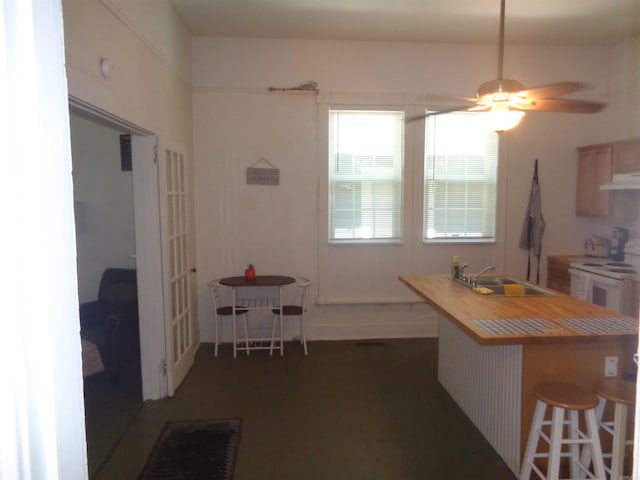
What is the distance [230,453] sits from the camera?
8.58 ft

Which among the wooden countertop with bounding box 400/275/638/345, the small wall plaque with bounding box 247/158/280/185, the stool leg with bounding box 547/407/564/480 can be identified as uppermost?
the small wall plaque with bounding box 247/158/280/185

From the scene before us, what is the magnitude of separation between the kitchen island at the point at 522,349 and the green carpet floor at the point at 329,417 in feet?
0.84

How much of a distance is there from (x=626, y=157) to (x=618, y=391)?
3.01 metres

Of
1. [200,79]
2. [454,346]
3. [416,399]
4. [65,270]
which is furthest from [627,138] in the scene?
[65,270]

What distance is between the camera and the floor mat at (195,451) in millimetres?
2424

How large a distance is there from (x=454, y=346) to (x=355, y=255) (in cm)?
167

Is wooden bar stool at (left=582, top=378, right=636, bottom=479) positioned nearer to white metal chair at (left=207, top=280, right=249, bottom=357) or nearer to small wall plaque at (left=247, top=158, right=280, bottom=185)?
white metal chair at (left=207, top=280, right=249, bottom=357)

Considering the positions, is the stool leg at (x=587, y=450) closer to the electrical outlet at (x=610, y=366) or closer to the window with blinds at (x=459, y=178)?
the electrical outlet at (x=610, y=366)

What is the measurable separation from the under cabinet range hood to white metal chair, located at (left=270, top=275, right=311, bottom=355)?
3.09 m

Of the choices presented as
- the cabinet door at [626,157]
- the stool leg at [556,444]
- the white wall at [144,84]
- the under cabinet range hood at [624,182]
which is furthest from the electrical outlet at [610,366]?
the white wall at [144,84]

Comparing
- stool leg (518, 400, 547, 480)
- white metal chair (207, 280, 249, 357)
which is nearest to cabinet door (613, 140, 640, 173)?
stool leg (518, 400, 547, 480)

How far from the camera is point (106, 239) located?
4320 millimetres

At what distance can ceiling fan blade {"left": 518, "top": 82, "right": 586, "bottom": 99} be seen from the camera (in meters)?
2.31

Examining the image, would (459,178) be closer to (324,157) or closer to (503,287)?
(324,157)
